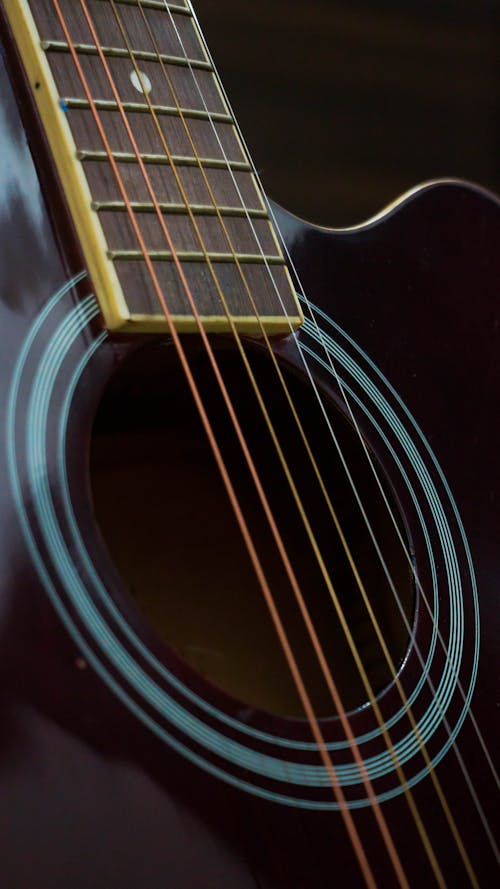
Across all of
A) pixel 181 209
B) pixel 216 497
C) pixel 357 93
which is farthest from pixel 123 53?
pixel 357 93

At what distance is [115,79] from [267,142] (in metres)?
0.60

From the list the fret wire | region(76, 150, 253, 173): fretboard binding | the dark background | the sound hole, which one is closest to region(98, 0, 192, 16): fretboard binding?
the fret wire

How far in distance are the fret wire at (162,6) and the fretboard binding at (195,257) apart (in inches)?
8.1

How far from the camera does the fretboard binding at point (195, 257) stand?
2.02 feet

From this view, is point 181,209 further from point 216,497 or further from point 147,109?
point 216,497

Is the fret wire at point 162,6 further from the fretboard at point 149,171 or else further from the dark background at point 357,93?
the dark background at point 357,93

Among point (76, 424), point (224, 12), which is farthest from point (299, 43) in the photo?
point (76, 424)

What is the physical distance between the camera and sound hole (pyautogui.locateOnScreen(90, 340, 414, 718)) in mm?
734

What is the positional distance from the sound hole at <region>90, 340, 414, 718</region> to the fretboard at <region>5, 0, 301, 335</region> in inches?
2.9

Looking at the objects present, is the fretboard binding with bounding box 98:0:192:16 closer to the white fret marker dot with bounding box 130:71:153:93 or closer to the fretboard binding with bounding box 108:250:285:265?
the white fret marker dot with bounding box 130:71:153:93

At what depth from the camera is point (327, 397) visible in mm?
714

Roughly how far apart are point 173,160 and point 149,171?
0.09 ft

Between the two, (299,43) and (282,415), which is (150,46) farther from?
(299,43)

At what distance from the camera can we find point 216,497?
0.83 metres
